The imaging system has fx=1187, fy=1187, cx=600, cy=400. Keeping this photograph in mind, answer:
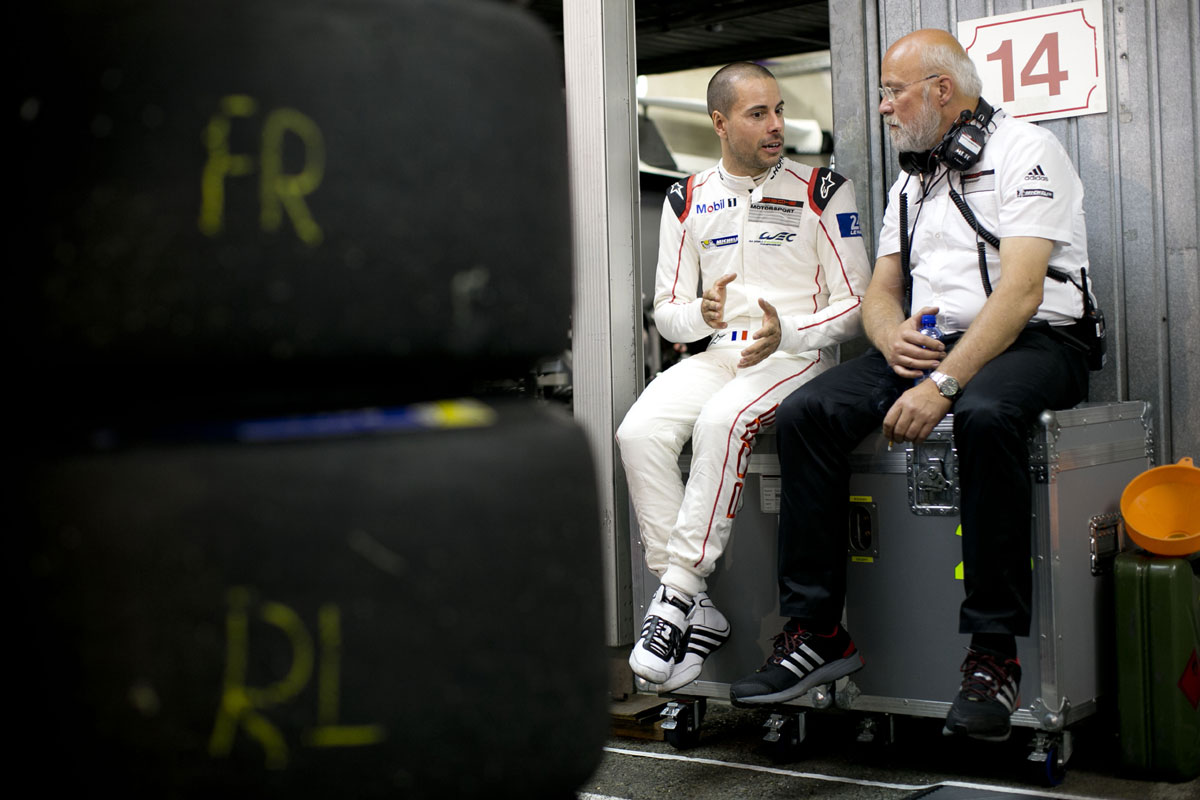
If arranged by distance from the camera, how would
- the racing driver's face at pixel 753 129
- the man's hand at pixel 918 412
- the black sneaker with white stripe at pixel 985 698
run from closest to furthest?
the black sneaker with white stripe at pixel 985 698, the man's hand at pixel 918 412, the racing driver's face at pixel 753 129

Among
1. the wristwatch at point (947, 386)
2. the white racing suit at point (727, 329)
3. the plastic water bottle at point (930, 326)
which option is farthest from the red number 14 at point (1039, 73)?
the wristwatch at point (947, 386)

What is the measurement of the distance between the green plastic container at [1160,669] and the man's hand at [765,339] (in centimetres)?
102

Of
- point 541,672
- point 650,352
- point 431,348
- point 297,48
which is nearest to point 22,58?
point 297,48

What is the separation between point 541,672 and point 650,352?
236 inches

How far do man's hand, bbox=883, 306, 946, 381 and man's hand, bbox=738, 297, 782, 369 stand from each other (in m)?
0.32

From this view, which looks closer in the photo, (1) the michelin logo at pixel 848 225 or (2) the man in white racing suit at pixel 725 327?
(2) the man in white racing suit at pixel 725 327

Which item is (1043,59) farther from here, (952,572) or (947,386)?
(952,572)

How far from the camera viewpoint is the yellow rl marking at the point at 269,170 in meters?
0.80

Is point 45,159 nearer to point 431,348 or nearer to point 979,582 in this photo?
point 431,348

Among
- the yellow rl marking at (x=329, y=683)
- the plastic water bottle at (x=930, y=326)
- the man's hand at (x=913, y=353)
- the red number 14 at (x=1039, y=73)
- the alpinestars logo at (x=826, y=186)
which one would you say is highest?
the red number 14 at (x=1039, y=73)

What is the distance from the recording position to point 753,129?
→ 3467 mm

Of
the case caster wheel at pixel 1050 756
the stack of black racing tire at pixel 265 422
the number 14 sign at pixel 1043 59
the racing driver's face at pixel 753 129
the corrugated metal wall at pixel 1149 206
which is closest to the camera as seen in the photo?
the stack of black racing tire at pixel 265 422

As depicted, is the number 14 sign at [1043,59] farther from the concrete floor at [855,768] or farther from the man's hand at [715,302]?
the concrete floor at [855,768]

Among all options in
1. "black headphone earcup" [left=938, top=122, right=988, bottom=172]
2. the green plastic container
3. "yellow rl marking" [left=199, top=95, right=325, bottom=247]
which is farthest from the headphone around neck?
"yellow rl marking" [left=199, top=95, right=325, bottom=247]
